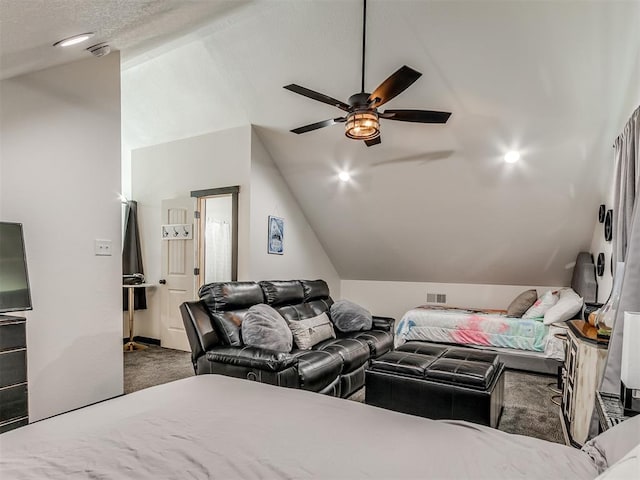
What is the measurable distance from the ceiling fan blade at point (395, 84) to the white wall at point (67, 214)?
2.21 m

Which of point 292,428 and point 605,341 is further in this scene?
point 605,341

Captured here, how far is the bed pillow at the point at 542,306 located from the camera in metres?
4.47

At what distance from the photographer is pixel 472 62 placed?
328 cm

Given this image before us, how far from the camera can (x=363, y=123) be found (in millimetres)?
2754

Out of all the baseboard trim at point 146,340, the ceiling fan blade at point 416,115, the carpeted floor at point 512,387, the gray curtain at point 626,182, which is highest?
the ceiling fan blade at point 416,115

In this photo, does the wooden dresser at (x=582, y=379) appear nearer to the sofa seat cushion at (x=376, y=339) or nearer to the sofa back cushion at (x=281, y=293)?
the sofa seat cushion at (x=376, y=339)

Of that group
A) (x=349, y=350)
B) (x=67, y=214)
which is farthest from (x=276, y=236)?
(x=67, y=214)

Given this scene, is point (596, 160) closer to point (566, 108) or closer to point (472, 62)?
point (566, 108)

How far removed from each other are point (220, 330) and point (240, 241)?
1.65 meters

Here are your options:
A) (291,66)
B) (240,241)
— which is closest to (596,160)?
(291,66)

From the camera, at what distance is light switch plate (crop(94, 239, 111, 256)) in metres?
3.09

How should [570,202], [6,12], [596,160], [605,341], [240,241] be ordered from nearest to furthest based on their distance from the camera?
1. [6,12]
2. [605,341]
3. [596,160]
4. [570,202]
5. [240,241]

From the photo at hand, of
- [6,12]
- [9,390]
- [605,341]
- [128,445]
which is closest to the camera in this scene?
[128,445]

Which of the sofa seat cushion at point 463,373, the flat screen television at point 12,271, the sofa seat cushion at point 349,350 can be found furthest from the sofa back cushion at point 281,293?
the flat screen television at point 12,271
